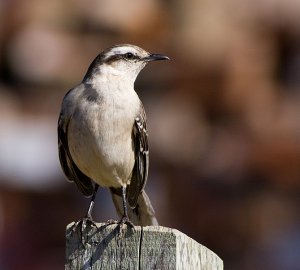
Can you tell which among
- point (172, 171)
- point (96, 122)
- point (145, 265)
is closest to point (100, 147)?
point (96, 122)

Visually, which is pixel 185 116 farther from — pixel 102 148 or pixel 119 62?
pixel 102 148

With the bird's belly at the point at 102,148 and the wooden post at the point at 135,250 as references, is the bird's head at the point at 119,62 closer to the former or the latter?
the bird's belly at the point at 102,148

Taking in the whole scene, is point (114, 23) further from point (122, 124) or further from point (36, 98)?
point (122, 124)

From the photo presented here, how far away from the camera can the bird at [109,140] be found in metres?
8.38

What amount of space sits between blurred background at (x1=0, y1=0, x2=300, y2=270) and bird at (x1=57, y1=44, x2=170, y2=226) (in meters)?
7.41

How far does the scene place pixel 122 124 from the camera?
8.45 m

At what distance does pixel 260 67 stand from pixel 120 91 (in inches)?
386

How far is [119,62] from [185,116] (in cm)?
868

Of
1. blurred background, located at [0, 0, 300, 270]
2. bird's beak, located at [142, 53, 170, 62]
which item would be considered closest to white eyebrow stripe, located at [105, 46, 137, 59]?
bird's beak, located at [142, 53, 170, 62]

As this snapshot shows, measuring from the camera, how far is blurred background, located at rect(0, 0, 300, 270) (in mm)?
17000

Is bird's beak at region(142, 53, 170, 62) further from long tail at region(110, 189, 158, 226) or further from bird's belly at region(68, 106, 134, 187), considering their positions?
long tail at region(110, 189, 158, 226)

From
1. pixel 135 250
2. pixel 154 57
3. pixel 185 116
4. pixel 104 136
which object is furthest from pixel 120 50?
Result: pixel 185 116

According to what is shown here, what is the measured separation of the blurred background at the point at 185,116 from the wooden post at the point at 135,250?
9.69 meters

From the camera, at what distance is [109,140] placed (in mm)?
8375
